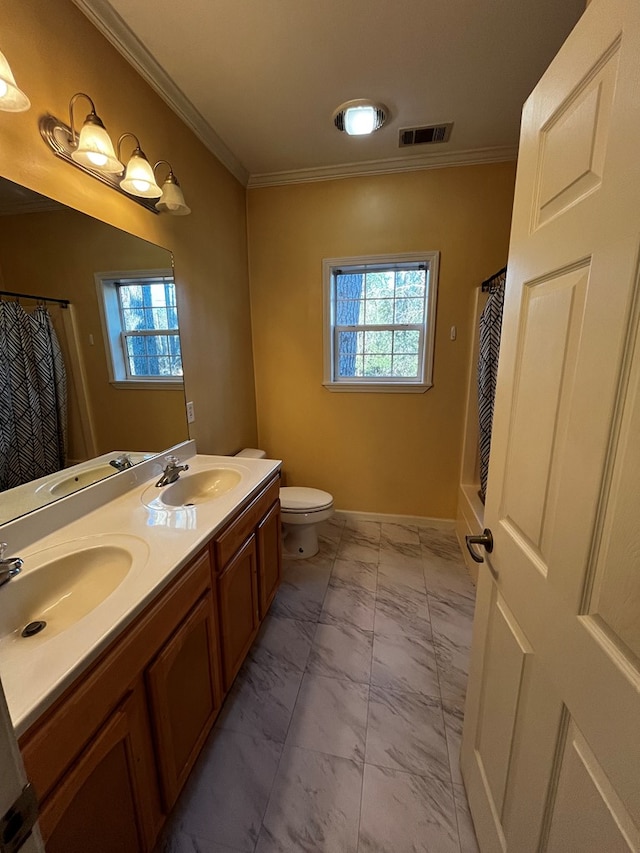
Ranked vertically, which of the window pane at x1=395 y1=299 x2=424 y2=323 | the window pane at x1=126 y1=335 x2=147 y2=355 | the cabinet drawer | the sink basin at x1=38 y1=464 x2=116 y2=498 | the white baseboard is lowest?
the white baseboard

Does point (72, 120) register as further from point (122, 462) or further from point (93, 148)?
point (122, 462)

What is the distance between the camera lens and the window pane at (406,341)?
102 inches

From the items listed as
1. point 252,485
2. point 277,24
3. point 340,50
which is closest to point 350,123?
point 340,50

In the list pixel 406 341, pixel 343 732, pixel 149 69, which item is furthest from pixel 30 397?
pixel 406 341

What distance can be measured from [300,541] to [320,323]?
1.60 metres

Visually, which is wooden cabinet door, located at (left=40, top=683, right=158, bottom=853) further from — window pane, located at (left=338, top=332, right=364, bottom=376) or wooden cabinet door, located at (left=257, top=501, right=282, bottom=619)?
window pane, located at (left=338, top=332, right=364, bottom=376)

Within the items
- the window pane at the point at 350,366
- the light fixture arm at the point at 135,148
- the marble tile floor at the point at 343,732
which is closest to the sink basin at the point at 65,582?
the marble tile floor at the point at 343,732

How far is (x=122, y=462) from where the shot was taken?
4.83ft

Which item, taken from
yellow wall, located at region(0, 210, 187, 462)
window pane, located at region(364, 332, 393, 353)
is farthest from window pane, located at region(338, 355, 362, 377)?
yellow wall, located at region(0, 210, 187, 462)

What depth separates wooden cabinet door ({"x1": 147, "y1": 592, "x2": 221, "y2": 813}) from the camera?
0.93 m

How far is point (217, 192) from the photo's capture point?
7.06ft

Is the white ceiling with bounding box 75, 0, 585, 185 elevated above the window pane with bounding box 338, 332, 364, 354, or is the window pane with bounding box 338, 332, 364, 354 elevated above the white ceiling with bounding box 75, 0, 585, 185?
the white ceiling with bounding box 75, 0, 585, 185

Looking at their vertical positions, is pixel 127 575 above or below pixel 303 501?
above

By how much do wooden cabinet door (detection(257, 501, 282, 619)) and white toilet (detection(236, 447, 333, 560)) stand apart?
34 centimetres
